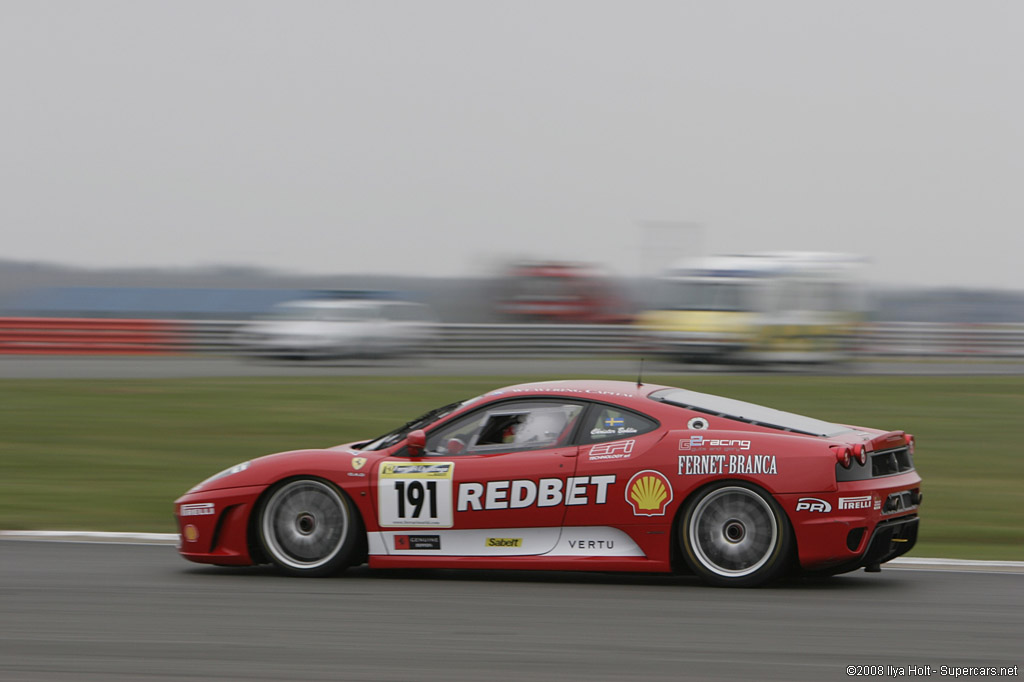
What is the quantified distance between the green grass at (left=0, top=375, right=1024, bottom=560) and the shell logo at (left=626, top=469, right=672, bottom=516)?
2632 mm

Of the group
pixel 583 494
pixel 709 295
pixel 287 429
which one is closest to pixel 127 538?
pixel 583 494

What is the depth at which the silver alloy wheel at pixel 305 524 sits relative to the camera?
6.74m

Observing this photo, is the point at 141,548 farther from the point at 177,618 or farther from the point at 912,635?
the point at 912,635

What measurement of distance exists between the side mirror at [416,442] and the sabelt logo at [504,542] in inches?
24.8

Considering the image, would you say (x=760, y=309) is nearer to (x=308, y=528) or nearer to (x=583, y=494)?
(x=583, y=494)

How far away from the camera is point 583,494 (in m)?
6.47

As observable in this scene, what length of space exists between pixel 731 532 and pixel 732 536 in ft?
0.08

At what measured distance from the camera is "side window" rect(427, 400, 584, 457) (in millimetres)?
6699

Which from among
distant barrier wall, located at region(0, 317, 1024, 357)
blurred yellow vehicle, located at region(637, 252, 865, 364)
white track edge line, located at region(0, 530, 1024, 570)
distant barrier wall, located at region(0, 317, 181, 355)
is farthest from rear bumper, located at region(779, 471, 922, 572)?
distant barrier wall, located at region(0, 317, 181, 355)

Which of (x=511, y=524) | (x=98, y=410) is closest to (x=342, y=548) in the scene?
(x=511, y=524)

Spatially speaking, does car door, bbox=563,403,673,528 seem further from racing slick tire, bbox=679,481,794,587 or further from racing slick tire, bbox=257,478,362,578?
racing slick tire, bbox=257,478,362,578

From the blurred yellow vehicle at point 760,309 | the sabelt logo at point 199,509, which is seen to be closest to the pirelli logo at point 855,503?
the sabelt logo at point 199,509

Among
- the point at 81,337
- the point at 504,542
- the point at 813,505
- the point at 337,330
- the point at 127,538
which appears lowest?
the point at 127,538

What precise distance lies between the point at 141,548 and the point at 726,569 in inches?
152
